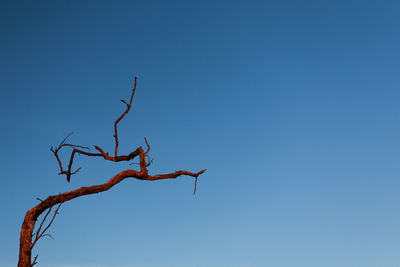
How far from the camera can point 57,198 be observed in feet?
30.5

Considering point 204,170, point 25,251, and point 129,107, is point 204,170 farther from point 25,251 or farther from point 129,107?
point 25,251

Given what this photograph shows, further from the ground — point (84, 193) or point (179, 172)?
point (179, 172)

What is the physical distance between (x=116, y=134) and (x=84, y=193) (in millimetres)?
1766

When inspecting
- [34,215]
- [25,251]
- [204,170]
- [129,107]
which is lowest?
[25,251]

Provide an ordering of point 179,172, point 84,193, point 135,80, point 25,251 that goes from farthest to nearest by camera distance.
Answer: point 179,172, point 135,80, point 84,193, point 25,251

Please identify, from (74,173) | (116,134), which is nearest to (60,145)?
(74,173)

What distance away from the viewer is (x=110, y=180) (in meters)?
9.94

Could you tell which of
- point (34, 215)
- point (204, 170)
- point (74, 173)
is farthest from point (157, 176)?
point (34, 215)

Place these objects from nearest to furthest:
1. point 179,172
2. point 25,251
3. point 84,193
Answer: point 25,251 < point 84,193 < point 179,172

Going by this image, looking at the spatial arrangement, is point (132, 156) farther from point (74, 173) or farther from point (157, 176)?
point (74, 173)

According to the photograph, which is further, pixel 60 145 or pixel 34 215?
pixel 60 145

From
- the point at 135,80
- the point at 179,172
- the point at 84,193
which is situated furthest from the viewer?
the point at 179,172

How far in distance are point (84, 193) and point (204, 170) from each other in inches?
130

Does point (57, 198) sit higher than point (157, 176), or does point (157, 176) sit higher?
point (157, 176)
